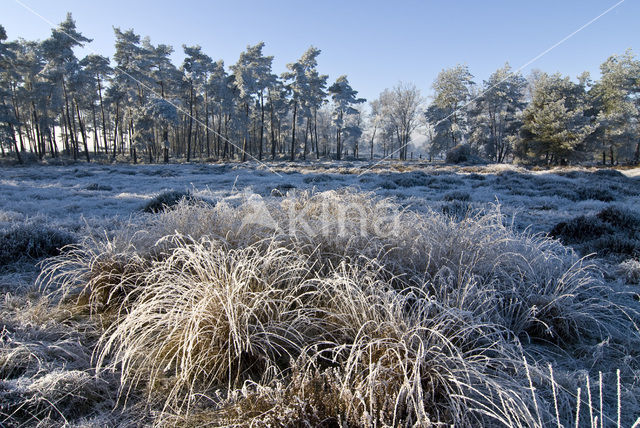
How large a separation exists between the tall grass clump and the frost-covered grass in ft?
0.06

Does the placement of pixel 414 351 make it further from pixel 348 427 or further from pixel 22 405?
pixel 22 405

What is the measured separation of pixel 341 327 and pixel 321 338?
201 millimetres

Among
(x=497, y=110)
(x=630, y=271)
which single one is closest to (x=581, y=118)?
(x=497, y=110)

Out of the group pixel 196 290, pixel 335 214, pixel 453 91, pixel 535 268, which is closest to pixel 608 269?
pixel 535 268

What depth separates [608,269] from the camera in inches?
154

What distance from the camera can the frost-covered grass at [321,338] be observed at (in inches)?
62.2

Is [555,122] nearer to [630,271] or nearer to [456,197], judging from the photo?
[456,197]

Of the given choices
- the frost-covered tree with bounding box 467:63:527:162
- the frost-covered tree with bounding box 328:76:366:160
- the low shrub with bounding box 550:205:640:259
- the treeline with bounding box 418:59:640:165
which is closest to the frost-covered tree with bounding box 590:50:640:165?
the treeline with bounding box 418:59:640:165

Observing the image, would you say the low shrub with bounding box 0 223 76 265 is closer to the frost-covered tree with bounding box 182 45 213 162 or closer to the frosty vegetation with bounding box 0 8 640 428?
the frosty vegetation with bounding box 0 8 640 428

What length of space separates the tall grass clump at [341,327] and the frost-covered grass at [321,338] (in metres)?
0.02

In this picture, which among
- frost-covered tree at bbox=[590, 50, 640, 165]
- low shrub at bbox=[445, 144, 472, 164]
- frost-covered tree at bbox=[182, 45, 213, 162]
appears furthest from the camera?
frost-covered tree at bbox=[182, 45, 213, 162]

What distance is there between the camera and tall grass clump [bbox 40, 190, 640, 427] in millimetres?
1556

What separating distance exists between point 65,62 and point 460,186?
33.6 meters

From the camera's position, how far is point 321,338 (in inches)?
87.0
